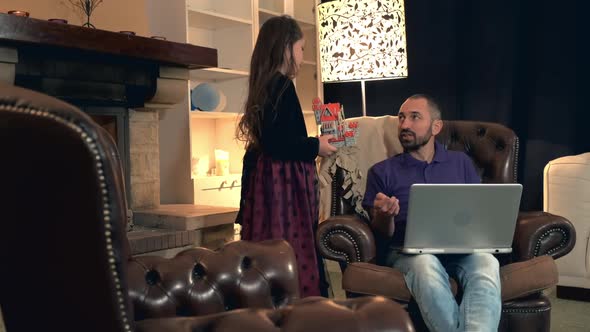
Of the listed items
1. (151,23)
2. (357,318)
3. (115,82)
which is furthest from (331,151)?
(151,23)

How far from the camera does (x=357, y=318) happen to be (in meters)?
0.89

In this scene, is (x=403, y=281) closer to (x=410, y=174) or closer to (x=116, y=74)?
(x=410, y=174)

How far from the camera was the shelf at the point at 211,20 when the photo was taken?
3.81 meters

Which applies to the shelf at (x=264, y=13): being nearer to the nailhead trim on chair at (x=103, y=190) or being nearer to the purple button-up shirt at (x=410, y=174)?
the purple button-up shirt at (x=410, y=174)

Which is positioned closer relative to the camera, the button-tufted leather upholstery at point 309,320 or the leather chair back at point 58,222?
the leather chair back at point 58,222

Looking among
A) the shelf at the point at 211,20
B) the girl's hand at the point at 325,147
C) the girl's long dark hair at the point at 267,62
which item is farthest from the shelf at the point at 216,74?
the girl's hand at the point at 325,147

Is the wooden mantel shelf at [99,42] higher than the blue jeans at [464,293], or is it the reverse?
the wooden mantel shelf at [99,42]

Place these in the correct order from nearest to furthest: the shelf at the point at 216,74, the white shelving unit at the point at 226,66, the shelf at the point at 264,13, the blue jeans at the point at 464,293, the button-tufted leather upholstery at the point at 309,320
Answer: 1. the button-tufted leather upholstery at the point at 309,320
2. the blue jeans at the point at 464,293
3. the shelf at the point at 216,74
4. the white shelving unit at the point at 226,66
5. the shelf at the point at 264,13

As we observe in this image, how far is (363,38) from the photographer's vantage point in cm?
291

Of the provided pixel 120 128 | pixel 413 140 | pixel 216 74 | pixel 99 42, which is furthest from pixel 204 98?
pixel 413 140

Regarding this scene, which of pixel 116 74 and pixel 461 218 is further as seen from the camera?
pixel 116 74

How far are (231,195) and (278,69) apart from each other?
176 cm

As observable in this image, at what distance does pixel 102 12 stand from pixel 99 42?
0.68 m

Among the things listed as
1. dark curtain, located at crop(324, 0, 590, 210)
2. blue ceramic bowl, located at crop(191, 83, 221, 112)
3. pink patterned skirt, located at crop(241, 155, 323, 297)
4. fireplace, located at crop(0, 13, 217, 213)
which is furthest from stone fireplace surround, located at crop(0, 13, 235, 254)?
dark curtain, located at crop(324, 0, 590, 210)
